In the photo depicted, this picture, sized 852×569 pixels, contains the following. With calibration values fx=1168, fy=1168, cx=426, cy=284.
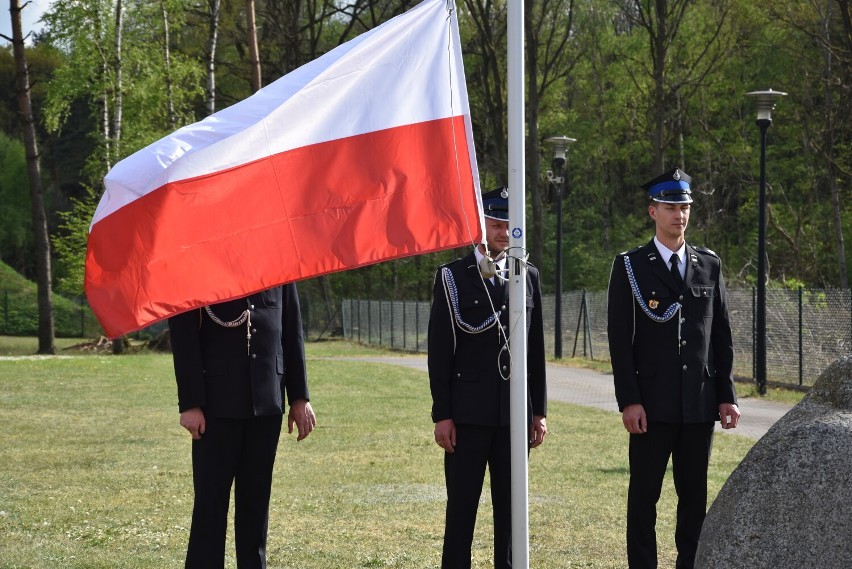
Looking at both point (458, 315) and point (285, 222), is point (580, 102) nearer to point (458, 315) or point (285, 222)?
point (458, 315)

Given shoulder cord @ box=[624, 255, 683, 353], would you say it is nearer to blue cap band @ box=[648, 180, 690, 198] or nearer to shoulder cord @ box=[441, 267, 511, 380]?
blue cap band @ box=[648, 180, 690, 198]

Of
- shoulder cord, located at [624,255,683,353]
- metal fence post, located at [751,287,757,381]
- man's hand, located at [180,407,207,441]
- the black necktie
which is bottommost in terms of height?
metal fence post, located at [751,287,757,381]

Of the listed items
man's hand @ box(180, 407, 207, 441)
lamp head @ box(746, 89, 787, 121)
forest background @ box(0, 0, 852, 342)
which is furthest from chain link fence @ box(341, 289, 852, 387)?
man's hand @ box(180, 407, 207, 441)

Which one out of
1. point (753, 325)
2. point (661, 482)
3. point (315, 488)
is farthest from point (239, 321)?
point (753, 325)

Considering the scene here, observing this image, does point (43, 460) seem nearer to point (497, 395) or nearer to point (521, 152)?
point (497, 395)

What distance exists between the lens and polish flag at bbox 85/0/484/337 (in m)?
5.21

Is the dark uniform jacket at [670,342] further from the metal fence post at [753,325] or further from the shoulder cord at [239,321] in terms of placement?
the metal fence post at [753,325]

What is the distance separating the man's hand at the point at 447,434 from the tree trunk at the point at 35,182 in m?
28.9

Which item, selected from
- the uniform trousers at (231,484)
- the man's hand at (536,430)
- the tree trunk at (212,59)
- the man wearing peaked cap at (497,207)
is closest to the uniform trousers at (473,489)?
the man's hand at (536,430)

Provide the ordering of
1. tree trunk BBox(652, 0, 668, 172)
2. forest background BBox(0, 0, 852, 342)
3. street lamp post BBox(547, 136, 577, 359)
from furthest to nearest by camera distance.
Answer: forest background BBox(0, 0, 852, 342) < tree trunk BBox(652, 0, 668, 172) < street lamp post BBox(547, 136, 577, 359)

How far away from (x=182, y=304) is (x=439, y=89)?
1515 mm

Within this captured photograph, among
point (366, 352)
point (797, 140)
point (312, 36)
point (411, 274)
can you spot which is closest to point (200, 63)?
point (312, 36)

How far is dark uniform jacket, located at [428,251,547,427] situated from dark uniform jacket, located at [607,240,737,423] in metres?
0.46

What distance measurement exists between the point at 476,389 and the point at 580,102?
170 ft
